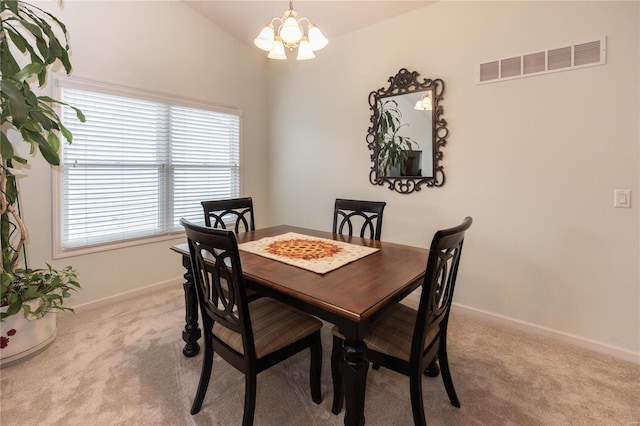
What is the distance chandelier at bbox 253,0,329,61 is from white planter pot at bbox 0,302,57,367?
2330 millimetres

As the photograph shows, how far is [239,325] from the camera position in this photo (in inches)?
52.4

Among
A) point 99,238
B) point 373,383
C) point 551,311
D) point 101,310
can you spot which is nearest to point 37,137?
point 99,238

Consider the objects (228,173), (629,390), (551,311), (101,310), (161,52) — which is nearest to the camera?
(629,390)

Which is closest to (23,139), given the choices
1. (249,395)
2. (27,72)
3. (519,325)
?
(27,72)

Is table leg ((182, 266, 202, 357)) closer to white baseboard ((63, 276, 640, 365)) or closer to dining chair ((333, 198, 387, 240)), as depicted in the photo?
dining chair ((333, 198, 387, 240))

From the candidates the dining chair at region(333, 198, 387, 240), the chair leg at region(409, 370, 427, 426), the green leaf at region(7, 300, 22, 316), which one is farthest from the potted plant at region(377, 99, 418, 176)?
the green leaf at region(7, 300, 22, 316)

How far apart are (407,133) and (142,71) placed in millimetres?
2617

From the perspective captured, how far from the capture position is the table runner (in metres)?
1.64

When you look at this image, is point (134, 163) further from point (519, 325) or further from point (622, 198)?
point (622, 198)

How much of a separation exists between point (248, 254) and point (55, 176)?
1958 mm

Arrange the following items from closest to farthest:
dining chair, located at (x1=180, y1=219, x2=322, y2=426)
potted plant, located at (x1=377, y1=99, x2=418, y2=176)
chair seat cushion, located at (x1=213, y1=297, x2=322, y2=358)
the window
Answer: dining chair, located at (x1=180, y1=219, x2=322, y2=426) → chair seat cushion, located at (x1=213, y1=297, x2=322, y2=358) → the window → potted plant, located at (x1=377, y1=99, x2=418, y2=176)

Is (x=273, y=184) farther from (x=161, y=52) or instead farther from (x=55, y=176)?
(x=55, y=176)

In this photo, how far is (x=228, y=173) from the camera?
387cm

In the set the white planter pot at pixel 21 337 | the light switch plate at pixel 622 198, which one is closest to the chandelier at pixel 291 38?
the light switch plate at pixel 622 198
